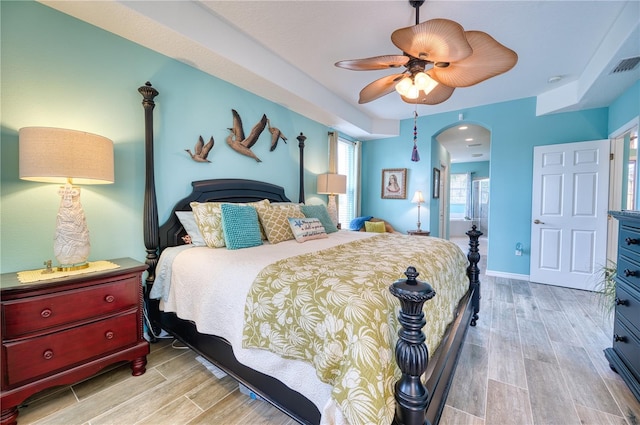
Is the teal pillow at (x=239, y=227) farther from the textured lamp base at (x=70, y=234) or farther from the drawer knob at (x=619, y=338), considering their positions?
the drawer knob at (x=619, y=338)

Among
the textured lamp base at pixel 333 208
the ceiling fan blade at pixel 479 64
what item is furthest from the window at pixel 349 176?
the ceiling fan blade at pixel 479 64

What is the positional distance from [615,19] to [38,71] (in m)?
4.47

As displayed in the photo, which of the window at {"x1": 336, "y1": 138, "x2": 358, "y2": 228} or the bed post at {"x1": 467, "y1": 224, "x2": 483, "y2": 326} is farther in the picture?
the window at {"x1": 336, "y1": 138, "x2": 358, "y2": 228}

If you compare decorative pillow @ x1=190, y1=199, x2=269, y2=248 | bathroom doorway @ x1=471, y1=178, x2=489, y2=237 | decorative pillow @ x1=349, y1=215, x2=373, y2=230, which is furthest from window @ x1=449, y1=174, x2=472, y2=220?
decorative pillow @ x1=190, y1=199, x2=269, y2=248

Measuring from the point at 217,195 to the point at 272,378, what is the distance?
1.93 m

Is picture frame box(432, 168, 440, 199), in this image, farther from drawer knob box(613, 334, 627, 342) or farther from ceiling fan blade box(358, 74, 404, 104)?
drawer knob box(613, 334, 627, 342)

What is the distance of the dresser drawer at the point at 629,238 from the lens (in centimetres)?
165

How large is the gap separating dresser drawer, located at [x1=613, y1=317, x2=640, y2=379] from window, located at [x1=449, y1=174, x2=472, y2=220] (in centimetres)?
838

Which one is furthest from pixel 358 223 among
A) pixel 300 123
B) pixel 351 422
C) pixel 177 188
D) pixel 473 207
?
pixel 473 207

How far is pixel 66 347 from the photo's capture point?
1.53 metres

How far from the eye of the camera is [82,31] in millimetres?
1943

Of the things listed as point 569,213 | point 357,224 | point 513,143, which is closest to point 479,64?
point 513,143

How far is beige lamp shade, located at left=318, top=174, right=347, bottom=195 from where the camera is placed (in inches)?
161

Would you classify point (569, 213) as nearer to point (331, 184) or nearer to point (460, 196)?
point (331, 184)
